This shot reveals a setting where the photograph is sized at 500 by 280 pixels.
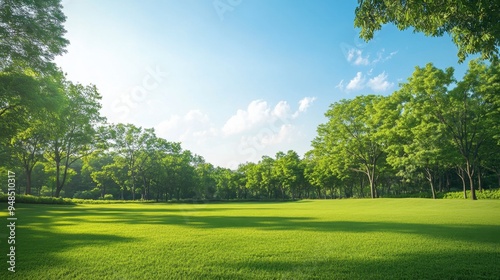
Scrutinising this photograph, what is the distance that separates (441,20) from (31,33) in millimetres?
24002

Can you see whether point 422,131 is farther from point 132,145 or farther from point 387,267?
point 132,145

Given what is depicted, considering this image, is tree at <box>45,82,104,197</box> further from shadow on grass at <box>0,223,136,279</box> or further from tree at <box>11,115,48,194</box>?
shadow on grass at <box>0,223,136,279</box>

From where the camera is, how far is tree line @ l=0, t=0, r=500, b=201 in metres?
20.1

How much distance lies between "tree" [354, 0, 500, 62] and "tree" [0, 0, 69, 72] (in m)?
21.2

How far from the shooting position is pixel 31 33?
19281mm

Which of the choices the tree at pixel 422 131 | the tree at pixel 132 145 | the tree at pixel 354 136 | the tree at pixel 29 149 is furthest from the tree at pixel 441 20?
the tree at pixel 132 145

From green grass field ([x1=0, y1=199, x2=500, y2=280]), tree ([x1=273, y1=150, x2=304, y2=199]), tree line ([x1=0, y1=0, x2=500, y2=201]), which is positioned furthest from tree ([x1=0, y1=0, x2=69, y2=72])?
tree ([x1=273, y1=150, x2=304, y2=199])

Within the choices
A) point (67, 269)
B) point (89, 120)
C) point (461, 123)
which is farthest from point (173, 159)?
point (67, 269)

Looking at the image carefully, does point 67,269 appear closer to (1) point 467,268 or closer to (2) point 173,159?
(1) point 467,268

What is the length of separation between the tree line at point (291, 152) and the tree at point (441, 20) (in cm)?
46

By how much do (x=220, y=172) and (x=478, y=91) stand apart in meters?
90.3

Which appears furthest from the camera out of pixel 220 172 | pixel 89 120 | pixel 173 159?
pixel 220 172

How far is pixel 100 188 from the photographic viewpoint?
94625mm

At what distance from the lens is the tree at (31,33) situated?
1844 centimetres
